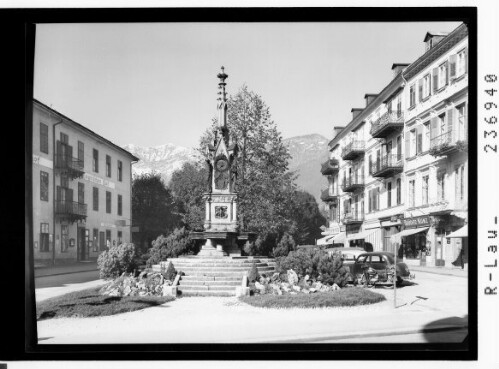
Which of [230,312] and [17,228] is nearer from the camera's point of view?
[17,228]

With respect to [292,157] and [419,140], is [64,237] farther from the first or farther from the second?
[419,140]

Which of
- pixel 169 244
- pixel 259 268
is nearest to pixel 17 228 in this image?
pixel 169 244

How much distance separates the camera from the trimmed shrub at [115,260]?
1167 centimetres

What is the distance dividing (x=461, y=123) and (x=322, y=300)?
170 inches

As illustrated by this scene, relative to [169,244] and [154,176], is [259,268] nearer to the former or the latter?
[169,244]

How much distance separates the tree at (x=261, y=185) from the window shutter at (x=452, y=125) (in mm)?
4954

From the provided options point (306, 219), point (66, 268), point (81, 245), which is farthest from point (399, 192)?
point (66, 268)

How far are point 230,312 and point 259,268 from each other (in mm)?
3359

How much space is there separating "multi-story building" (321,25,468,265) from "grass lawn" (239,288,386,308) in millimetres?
1187

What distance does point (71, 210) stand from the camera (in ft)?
32.8

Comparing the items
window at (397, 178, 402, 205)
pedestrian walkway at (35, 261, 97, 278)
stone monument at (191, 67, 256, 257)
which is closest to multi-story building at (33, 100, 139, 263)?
pedestrian walkway at (35, 261, 97, 278)

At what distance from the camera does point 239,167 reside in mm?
15328
